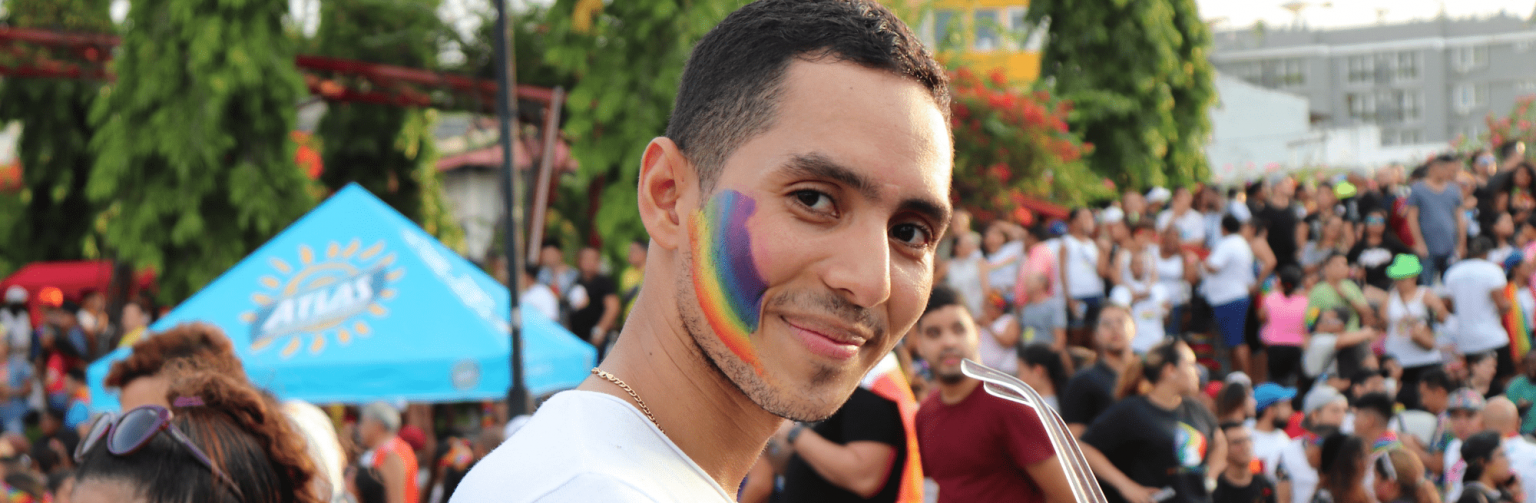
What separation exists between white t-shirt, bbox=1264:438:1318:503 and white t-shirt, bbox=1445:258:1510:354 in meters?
3.45

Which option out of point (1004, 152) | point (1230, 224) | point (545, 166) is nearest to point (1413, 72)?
point (1004, 152)

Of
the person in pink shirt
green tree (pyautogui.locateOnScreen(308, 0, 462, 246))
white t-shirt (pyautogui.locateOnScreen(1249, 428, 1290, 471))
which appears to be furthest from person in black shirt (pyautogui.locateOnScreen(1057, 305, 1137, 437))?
green tree (pyautogui.locateOnScreen(308, 0, 462, 246))

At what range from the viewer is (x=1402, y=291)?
32.4 feet

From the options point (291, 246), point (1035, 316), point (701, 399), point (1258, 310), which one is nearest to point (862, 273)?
point (701, 399)

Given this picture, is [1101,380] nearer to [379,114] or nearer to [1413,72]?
[379,114]

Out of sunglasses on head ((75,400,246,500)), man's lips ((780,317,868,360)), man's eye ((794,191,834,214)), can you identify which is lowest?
sunglasses on head ((75,400,246,500))

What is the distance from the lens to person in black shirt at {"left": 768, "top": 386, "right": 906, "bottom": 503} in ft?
14.3

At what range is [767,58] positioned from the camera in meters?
1.37

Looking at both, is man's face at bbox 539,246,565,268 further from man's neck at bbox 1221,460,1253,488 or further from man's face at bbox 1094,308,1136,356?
man's neck at bbox 1221,460,1253,488

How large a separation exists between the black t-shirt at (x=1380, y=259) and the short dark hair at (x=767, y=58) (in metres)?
11.7

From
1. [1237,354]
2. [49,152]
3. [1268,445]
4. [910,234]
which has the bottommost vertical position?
[1237,354]

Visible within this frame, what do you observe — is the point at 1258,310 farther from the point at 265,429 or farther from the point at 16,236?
the point at 16,236

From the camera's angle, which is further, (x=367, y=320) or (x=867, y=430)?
(x=367, y=320)

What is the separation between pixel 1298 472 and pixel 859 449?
3576 millimetres
